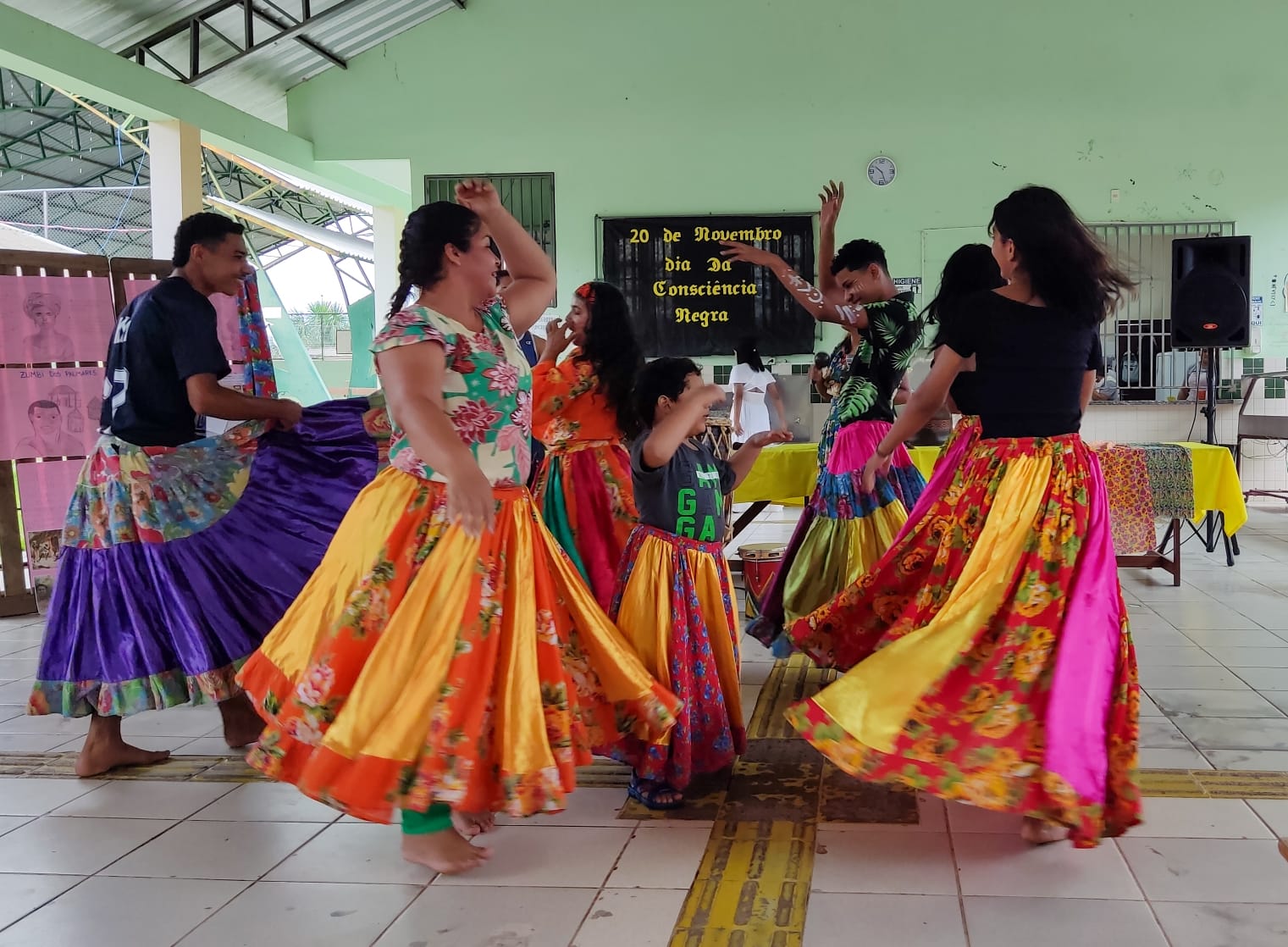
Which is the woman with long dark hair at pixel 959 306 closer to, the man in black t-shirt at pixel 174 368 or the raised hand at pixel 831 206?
the raised hand at pixel 831 206

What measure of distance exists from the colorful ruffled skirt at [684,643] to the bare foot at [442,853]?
42cm

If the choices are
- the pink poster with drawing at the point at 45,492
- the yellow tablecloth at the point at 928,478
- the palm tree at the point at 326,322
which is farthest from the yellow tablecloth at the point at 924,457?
the palm tree at the point at 326,322

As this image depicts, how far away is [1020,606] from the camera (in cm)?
232

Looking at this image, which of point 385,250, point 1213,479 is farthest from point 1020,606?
point 385,250

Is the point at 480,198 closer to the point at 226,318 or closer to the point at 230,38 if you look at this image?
the point at 226,318

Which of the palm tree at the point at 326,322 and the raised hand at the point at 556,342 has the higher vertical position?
the palm tree at the point at 326,322

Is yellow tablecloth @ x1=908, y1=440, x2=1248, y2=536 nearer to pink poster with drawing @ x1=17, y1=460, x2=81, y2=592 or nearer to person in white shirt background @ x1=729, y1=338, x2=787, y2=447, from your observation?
person in white shirt background @ x1=729, y1=338, x2=787, y2=447

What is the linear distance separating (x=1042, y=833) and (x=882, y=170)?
7.40 metres

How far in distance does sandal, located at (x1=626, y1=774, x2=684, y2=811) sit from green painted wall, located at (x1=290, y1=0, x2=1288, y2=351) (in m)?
6.86

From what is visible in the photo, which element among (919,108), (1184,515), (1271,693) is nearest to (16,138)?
(919,108)

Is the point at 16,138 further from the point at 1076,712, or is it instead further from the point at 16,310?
the point at 1076,712

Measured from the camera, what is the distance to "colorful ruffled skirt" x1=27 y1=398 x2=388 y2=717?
10.0 feet

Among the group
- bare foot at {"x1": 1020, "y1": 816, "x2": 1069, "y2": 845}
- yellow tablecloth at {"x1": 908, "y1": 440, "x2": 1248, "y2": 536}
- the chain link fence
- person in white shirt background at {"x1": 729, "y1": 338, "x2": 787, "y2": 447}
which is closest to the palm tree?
the chain link fence

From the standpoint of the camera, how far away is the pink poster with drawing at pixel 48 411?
5.33 metres
